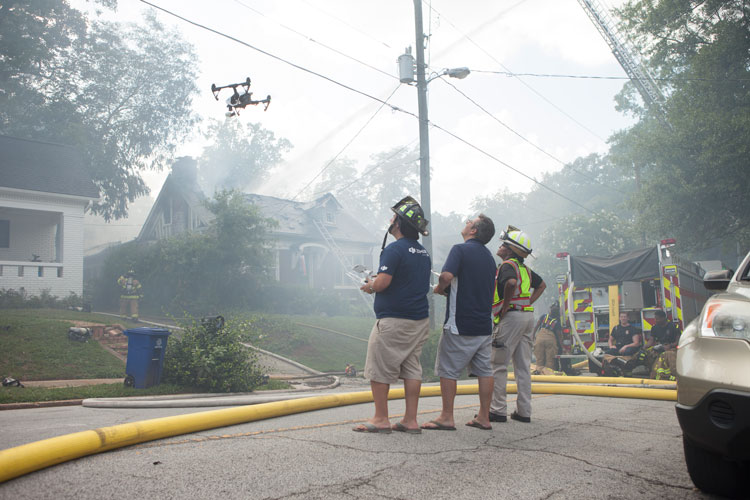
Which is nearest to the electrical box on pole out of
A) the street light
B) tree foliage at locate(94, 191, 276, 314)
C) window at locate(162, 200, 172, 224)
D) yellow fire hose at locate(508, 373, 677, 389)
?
the street light

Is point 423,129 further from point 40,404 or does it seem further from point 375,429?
point 375,429

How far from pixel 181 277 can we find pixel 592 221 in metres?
25.5

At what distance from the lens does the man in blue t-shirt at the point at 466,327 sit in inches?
186

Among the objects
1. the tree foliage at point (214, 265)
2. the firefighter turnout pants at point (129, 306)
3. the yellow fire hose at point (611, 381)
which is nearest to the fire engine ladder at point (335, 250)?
the tree foliage at point (214, 265)

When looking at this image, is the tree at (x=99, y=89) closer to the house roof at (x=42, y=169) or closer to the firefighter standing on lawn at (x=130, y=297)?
the house roof at (x=42, y=169)

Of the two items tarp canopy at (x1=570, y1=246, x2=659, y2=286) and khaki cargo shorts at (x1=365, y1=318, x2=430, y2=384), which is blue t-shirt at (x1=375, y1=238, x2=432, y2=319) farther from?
tarp canopy at (x1=570, y1=246, x2=659, y2=286)

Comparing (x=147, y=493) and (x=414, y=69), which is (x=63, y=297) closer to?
(x=414, y=69)

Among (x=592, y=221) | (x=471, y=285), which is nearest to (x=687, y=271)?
(x=471, y=285)

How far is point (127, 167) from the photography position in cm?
3781

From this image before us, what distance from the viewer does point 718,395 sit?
2.72 meters

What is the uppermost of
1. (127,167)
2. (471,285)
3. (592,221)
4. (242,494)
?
(127,167)

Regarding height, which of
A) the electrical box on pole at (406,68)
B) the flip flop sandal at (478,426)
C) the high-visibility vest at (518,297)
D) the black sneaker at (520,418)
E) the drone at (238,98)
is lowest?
the black sneaker at (520,418)

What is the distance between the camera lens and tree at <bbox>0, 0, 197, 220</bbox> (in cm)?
3080

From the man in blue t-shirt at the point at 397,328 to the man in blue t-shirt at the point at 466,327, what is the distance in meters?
0.26
